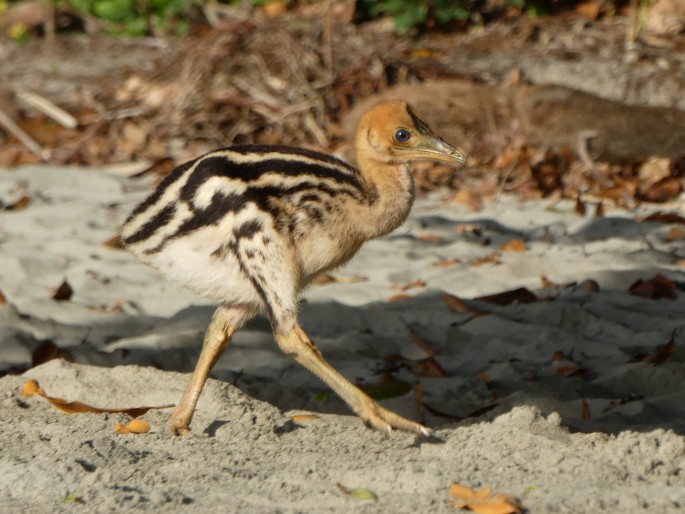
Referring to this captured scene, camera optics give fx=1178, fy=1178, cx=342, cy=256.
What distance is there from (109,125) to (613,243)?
5317 millimetres

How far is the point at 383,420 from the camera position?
4625 mm

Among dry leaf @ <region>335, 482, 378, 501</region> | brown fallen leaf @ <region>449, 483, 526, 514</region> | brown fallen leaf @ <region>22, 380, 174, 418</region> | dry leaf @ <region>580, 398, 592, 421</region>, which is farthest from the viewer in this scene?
dry leaf @ <region>580, 398, 592, 421</region>

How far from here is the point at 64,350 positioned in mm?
5988

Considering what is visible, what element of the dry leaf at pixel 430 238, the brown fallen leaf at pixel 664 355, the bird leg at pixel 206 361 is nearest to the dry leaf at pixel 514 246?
the dry leaf at pixel 430 238

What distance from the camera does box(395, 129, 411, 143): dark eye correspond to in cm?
510

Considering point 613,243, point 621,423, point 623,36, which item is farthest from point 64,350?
point 623,36

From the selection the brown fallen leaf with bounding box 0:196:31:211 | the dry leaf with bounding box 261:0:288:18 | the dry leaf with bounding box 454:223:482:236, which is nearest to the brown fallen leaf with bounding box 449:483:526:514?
the dry leaf with bounding box 454:223:482:236

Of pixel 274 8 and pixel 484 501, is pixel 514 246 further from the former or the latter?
pixel 274 8

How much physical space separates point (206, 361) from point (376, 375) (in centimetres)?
116

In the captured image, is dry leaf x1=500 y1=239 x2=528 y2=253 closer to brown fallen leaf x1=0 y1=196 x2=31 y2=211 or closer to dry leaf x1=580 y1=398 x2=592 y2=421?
dry leaf x1=580 y1=398 x2=592 y2=421

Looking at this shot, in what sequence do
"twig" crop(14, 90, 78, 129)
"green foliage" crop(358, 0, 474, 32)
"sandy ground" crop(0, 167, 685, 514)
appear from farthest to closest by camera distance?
"green foliage" crop(358, 0, 474, 32), "twig" crop(14, 90, 78, 129), "sandy ground" crop(0, 167, 685, 514)

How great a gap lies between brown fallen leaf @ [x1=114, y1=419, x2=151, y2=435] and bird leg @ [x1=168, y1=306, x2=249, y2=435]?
98 mm

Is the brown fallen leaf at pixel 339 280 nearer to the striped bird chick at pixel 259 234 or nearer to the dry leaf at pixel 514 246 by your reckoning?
the dry leaf at pixel 514 246

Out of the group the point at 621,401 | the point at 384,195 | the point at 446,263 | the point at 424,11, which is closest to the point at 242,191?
the point at 384,195
